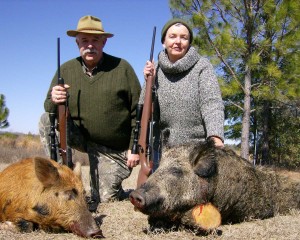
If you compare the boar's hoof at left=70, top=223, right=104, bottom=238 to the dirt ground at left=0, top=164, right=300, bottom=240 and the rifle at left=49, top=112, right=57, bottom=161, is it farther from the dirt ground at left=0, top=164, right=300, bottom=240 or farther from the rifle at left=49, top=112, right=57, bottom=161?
the rifle at left=49, top=112, right=57, bottom=161

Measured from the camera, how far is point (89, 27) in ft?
20.1

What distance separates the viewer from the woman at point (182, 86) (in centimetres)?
554

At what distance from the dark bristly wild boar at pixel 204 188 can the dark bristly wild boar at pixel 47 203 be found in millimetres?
596

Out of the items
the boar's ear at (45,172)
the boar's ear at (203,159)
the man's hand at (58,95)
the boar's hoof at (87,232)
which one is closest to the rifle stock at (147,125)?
the man's hand at (58,95)

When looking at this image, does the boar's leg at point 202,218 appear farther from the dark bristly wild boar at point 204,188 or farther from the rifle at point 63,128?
the rifle at point 63,128

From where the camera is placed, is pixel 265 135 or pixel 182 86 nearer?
pixel 182 86

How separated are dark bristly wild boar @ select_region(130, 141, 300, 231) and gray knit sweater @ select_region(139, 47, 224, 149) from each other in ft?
2.82

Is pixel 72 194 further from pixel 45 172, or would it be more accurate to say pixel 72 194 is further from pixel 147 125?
pixel 147 125

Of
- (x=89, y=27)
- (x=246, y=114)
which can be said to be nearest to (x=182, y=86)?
(x=89, y=27)

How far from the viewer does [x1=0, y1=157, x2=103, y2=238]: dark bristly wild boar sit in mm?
3979

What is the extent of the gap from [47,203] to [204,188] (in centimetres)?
151

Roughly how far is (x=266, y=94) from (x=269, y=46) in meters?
1.80

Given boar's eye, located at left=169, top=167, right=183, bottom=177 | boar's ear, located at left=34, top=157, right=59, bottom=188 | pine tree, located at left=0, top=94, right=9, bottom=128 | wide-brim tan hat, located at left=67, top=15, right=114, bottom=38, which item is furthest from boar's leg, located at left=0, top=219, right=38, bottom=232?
pine tree, located at left=0, top=94, right=9, bottom=128

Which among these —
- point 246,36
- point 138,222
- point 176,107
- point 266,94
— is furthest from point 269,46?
point 138,222
